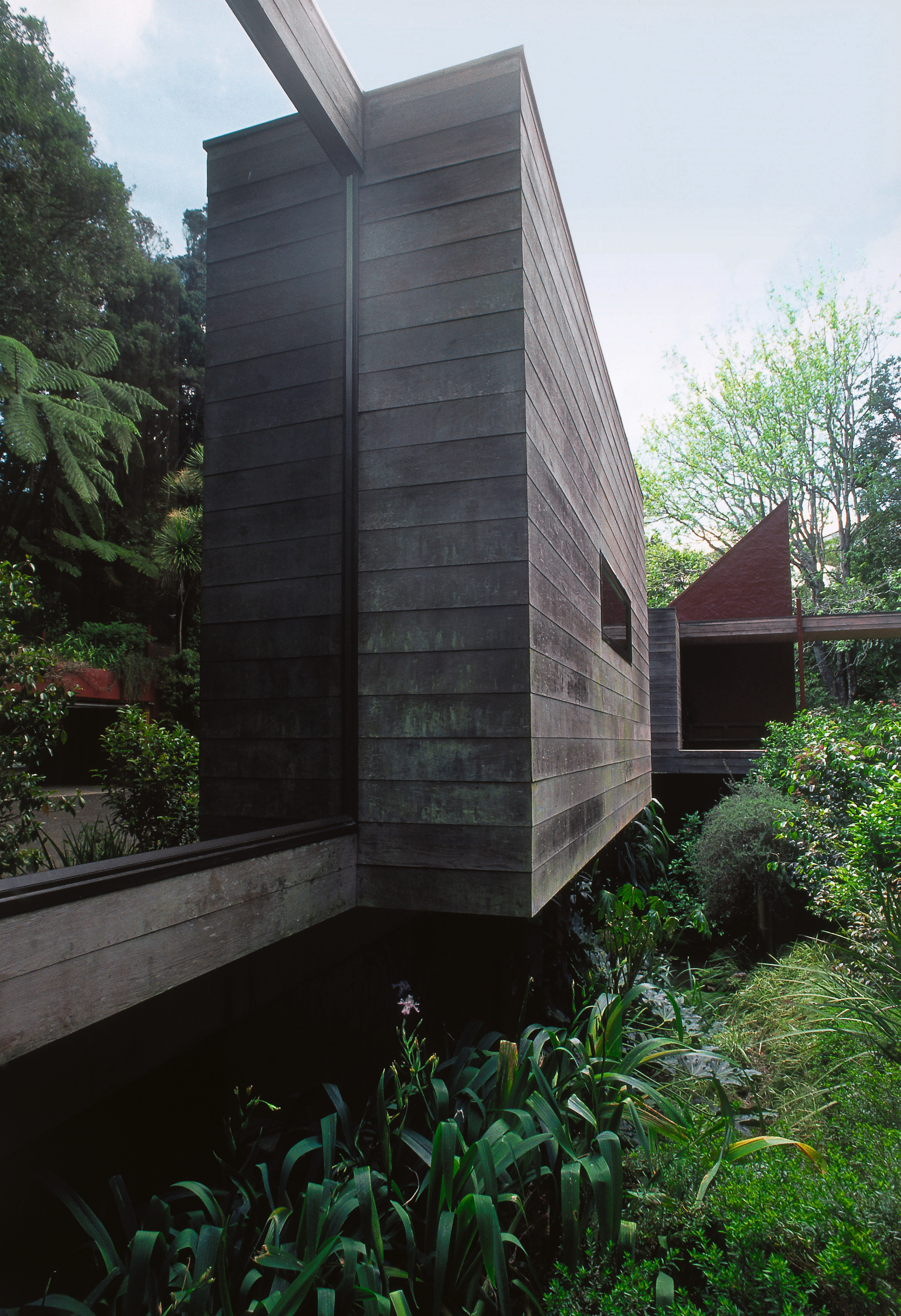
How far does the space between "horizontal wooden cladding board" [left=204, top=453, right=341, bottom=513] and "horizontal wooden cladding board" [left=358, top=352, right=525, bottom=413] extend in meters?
0.25

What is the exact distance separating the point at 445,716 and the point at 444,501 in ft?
2.19

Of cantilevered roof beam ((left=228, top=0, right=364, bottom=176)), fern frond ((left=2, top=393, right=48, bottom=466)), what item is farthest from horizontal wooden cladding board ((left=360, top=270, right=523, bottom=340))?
fern frond ((left=2, top=393, right=48, bottom=466))

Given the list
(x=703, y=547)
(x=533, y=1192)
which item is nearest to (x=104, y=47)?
(x=533, y=1192)

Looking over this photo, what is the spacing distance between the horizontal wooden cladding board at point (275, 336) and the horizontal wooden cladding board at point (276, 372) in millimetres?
14

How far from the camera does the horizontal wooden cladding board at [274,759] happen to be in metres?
2.33

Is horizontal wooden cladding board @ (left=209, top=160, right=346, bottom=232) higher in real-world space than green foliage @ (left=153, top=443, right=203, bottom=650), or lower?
higher

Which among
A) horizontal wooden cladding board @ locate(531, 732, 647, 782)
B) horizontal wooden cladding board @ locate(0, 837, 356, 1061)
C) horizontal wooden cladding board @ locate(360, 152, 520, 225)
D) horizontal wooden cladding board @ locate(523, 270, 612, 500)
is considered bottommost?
horizontal wooden cladding board @ locate(0, 837, 356, 1061)

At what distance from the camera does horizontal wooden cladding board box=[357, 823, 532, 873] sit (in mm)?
2070

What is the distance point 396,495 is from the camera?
90.0 inches

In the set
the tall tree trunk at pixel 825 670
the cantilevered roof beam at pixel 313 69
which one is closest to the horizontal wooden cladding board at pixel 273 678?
the cantilevered roof beam at pixel 313 69

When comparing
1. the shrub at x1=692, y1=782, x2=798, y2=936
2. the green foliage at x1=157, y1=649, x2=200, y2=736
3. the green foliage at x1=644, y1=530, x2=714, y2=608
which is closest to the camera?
the green foliage at x1=157, y1=649, x2=200, y2=736

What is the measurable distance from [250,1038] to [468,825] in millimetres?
850

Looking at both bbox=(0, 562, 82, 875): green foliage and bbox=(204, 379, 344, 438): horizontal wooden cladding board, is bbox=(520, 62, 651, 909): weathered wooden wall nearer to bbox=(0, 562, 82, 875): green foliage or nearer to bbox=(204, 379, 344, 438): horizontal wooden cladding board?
bbox=(204, 379, 344, 438): horizontal wooden cladding board

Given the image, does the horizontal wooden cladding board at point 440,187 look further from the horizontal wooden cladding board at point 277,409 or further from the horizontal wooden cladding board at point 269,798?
the horizontal wooden cladding board at point 269,798
